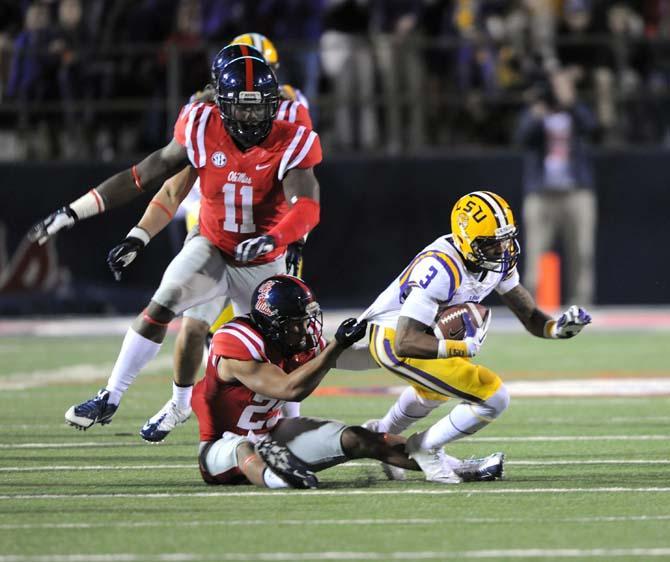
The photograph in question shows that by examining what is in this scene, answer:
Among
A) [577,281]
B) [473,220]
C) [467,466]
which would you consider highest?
[473,220]

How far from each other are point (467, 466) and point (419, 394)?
47cm

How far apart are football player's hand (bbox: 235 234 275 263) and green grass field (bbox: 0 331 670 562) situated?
1.03 m

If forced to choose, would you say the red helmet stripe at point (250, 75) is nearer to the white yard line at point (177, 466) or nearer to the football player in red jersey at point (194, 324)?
the football player in red jersey at point (194, 324)

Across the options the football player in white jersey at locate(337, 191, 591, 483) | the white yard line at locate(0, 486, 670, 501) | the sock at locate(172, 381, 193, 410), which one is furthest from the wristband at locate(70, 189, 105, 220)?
the white yard line at locate(0, 486, 670, 501)

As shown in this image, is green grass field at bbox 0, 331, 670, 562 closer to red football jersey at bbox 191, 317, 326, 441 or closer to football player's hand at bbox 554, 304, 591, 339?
red football jersey at bbox 191, 317, 326, 441

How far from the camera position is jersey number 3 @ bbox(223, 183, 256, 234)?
734 centimetres

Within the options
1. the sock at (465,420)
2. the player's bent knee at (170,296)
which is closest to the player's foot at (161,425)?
the player's bent knee at (170,296)

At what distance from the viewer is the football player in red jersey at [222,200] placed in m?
7.13

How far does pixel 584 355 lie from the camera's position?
504 inches

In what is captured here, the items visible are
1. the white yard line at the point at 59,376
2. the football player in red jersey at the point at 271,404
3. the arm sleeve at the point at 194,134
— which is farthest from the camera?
the white yard line at the point at 59,376

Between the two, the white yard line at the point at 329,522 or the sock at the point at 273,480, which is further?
the sock at the point at 273,480

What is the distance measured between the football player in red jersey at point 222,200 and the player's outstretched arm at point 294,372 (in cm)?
97

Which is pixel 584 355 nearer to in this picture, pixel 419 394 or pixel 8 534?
pixel 419 394

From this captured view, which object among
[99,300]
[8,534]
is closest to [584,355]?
[99,300]
